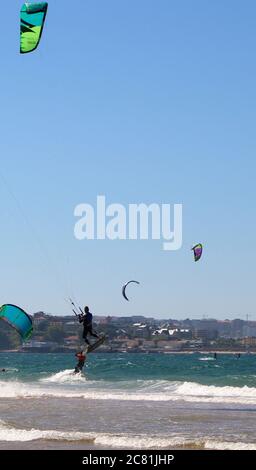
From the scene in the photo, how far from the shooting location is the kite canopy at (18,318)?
2302 centimetres

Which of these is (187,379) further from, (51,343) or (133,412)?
(51,343)

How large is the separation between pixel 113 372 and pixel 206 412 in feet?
87.2

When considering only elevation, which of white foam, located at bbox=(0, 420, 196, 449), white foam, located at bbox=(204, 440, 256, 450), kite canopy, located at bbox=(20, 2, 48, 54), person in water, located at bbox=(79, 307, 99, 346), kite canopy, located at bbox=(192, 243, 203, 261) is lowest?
white foam, located at bbox=(204, 440, 256, 450)

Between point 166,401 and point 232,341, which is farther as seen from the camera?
point 232,341

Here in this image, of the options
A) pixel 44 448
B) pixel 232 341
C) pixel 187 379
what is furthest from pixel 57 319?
pixel 44 448

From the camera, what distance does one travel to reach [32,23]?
60.8 ft

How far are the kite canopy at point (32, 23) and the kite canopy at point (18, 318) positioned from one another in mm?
7401

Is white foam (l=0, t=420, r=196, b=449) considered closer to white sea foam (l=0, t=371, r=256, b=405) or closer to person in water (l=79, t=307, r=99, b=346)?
person in water (l=79, t=307, r=99, b=346)

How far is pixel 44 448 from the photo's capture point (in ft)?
50.2

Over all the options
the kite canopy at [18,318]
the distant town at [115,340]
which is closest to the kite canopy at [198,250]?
the kite canopy at [18,318]

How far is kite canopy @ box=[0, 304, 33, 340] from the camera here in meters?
23.0

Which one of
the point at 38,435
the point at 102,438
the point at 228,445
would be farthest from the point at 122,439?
the point at 228,445

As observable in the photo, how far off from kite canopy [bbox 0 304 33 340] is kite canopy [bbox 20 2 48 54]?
24.3 ft

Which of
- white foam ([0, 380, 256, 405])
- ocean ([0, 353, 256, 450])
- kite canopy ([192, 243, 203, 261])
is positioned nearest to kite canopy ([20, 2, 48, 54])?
ocean ([0, 353, 256, 450])
